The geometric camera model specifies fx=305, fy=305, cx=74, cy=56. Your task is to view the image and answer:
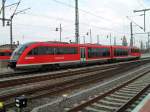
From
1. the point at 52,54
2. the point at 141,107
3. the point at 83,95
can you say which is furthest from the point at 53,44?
the point at 141,107

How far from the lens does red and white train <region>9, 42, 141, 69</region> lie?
2550 cm

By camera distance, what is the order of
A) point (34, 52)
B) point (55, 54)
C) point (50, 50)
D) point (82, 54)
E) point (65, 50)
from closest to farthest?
1. point (34, 52)
2. point (50, 50)
3. point (55, 54)
4. point (65, 50)
5. point (82, 54)

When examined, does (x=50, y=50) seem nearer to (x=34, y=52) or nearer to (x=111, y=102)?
(x=34, y=52)

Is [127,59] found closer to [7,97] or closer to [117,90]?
[117,90]

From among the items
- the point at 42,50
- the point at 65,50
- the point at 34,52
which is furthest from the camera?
the point at 65,50

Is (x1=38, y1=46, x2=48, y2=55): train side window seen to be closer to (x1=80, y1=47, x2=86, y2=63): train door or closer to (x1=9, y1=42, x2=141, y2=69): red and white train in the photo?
(x1=9, y1=42, x2=141, y2=69): red and white train

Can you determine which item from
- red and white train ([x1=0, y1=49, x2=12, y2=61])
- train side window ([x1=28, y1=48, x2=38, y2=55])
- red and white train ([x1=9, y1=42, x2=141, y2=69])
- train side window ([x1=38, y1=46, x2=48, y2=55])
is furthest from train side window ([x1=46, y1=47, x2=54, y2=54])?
red and white train ([x1=0, y1=49, x2=12, y2=61])

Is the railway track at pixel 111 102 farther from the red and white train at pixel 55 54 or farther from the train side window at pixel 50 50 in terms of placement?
the train side window at pixel 50 50

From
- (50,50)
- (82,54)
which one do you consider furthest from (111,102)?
(82,54)

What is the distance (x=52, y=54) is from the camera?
2841 cm

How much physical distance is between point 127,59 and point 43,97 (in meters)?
39.5

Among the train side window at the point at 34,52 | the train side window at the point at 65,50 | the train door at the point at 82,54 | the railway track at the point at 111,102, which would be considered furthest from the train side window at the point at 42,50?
the railway track at the point at 111,102

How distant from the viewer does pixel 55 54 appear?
28.9 metres

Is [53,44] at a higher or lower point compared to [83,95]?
higher
